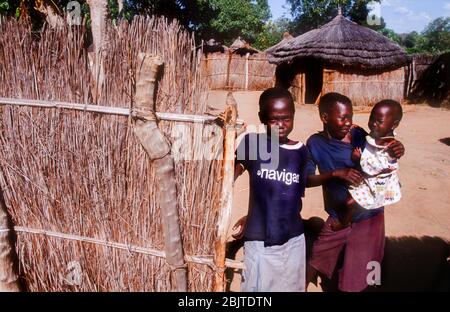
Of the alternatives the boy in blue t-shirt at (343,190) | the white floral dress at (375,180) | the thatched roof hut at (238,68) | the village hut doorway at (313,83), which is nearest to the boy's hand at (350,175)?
the boy in blue t-shirt at (343,190)

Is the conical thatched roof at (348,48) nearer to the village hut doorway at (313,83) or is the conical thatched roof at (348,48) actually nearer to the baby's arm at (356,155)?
the village hut doorway at (313,83)

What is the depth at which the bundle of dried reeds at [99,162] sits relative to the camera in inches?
92.8

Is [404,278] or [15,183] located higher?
[15,183]

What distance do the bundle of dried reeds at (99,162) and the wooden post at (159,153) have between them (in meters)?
0.07

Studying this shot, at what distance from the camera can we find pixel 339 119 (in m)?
2.48

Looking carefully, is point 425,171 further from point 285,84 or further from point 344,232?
point 285,84

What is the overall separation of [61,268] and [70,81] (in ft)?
4.98

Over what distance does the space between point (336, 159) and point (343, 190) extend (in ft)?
0.80

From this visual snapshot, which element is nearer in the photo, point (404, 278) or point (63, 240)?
point (63, 240)

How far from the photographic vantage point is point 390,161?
2428 millimetres

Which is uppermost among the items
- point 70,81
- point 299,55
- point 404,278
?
point 299,55

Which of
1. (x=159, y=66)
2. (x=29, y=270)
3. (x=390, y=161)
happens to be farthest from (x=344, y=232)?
(x=29, y=270)

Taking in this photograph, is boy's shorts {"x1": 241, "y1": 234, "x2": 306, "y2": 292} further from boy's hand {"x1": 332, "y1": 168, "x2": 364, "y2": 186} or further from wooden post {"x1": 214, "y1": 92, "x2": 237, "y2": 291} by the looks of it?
boy's hand {"x1": 332, "y1": 168, "x2": 364, "y2": 186}

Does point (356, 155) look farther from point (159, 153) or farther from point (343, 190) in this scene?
point (159, 153)
